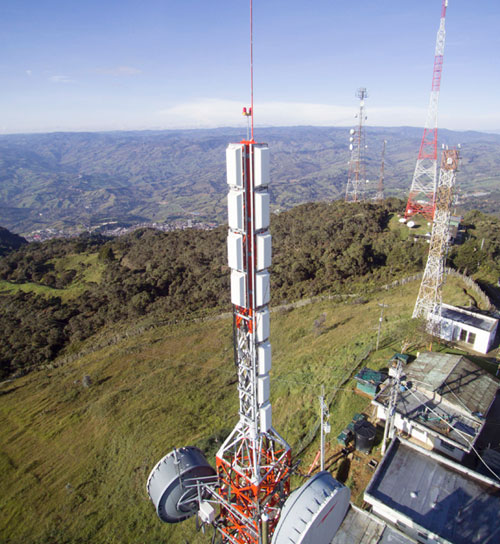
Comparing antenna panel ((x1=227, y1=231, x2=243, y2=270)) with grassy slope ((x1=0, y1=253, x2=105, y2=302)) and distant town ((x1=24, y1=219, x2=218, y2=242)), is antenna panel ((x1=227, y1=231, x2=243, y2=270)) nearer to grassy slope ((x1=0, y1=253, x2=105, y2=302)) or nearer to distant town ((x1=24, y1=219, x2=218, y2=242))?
grassy slope ((x1=0, y1=253, x2=105, y2=302))

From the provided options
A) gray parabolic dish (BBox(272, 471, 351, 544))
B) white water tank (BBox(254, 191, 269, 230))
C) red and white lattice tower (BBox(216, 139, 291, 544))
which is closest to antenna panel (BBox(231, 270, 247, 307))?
red and white lattice tower (BBox(216, 139, 291, 544))

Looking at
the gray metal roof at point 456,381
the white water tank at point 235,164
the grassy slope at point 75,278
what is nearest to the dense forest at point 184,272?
the grassy slope at point 75,278

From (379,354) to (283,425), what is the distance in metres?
8.67

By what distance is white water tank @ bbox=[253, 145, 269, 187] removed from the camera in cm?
971

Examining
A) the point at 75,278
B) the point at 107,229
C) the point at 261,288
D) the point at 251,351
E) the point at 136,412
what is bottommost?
the point at 107,229

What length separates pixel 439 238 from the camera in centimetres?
2423

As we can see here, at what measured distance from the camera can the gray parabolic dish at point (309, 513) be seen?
9070mm

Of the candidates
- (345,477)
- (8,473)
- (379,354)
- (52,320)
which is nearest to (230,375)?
(379,354)

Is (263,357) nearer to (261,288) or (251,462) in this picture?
(261,288)

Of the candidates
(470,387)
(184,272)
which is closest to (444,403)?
(470,387)

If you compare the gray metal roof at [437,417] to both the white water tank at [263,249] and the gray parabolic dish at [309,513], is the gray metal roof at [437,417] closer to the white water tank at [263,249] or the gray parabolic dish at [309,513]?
the gray parabolic dish at [309,513]

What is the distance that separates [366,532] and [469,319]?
19.0m

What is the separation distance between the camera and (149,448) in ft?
67.8

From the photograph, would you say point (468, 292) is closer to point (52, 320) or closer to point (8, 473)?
point (8, 473)
